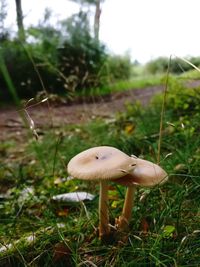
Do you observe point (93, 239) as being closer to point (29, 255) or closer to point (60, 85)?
point (29, 255)

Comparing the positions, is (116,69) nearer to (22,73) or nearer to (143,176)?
(22,73)

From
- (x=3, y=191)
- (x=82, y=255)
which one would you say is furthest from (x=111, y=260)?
(x=3, y=191)

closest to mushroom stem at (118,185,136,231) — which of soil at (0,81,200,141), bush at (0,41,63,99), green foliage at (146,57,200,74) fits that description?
green foliage at (146,57,200,74)

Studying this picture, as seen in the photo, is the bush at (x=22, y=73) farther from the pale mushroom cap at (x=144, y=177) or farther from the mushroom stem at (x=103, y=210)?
the pale mushroom cap at (x=144, y=177)

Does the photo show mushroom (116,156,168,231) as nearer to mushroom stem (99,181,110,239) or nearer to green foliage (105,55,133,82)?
mushroom stem (99,181,110,239)

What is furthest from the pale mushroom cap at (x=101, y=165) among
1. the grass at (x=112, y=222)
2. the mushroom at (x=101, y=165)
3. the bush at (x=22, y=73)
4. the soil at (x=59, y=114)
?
the bush at (x=22, y=73)

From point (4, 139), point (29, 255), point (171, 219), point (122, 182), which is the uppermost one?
point (122, 182)
